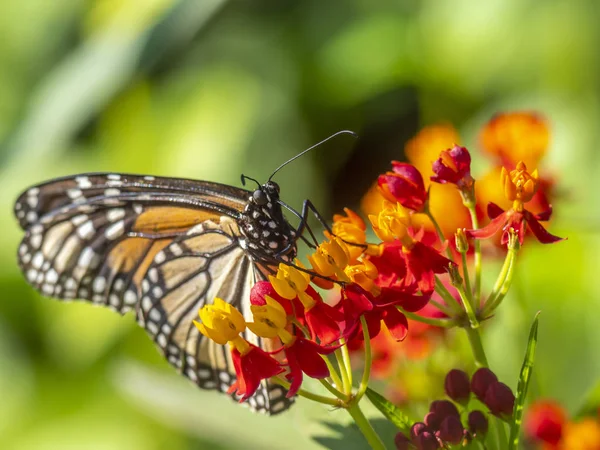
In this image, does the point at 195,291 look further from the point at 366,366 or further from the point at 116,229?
the point at 366,366

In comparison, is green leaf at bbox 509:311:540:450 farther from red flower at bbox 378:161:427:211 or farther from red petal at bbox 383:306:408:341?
red flower at bbox 378:161:427:211

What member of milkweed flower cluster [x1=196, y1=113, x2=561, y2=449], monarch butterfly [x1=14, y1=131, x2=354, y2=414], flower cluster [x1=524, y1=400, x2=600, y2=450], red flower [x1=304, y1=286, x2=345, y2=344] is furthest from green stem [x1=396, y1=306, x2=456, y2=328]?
monarch butterfly [x1=14, y1=131, x2=354, y2=414]

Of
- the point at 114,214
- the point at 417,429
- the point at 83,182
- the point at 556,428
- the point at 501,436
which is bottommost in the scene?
the point at 556,428

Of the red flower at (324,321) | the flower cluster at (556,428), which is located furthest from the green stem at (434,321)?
the flower cluster at (556,428)

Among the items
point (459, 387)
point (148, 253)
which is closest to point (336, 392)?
point (459, 387)

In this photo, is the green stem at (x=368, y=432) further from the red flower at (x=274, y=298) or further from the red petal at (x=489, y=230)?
the red petal at (x=489, y=230)

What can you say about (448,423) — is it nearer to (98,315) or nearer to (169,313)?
(169,313)
